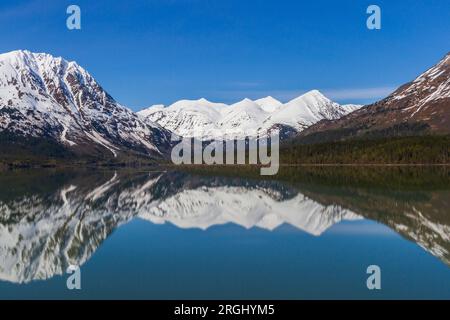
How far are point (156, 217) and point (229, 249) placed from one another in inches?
875

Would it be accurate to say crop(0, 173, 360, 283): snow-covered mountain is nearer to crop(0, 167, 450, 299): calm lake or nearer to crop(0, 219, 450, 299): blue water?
crop(0, 167, 450, 299): calm lake

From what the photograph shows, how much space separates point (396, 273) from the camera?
2852 centimetres

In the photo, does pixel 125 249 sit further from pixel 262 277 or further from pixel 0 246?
pixel 262 277

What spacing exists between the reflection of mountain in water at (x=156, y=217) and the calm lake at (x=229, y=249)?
0.45 ft

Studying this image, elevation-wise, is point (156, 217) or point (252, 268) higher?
point (156, 217)

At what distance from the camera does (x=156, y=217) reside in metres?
57.3

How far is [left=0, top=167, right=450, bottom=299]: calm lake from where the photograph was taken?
25.5 meters

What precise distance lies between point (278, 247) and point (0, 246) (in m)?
19.6

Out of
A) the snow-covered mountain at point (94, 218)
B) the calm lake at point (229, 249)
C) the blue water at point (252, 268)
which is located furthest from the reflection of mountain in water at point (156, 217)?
the blue water at point (252, 268)

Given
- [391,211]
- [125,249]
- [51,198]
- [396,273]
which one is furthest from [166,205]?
[396,273]

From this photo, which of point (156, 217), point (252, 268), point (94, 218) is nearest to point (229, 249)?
point (252, 268)

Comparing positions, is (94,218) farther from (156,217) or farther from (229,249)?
(229,249)

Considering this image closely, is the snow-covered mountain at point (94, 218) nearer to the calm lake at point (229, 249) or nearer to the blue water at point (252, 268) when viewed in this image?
the calm lake at point (229, 249)

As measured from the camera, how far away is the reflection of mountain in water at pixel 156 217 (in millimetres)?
35812
